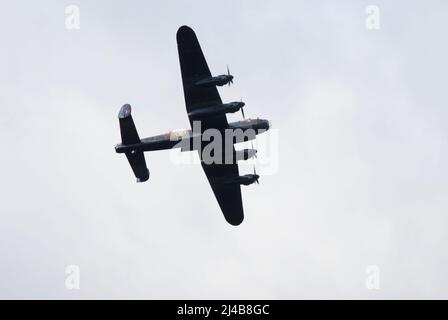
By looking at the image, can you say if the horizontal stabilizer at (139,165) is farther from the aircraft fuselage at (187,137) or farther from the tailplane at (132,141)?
the aircraft fuselage at (187,137)

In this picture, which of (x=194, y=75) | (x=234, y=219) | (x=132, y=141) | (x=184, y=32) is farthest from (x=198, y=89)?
(x=234, y=219)

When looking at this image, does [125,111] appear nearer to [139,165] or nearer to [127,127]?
[127,127]

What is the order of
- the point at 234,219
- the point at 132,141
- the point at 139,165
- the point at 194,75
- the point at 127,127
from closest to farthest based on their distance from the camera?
the point at 194,75, the point at 127,127, the point at 132,141, the point at 139,165, the point at 234,219

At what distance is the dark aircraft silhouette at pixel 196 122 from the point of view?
153 feet

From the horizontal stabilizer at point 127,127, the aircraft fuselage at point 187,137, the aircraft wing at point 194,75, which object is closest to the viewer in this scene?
the aircraft wing at point 194,75

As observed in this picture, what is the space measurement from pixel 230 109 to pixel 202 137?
3.18 m

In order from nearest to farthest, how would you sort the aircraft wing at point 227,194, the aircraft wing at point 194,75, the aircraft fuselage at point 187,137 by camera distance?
the aircraft wing at point 194,75, the aircraft fuselage at point 187,137, the aircraft wing at point 227,194

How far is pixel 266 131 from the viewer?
4806cm

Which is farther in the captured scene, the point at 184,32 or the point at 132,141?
the point at 132,141

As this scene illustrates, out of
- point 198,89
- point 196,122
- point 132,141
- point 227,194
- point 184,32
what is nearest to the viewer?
point 184,32

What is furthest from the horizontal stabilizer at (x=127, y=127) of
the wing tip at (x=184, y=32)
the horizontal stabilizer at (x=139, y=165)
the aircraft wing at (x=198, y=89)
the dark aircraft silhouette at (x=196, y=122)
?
the wing tip at (x=184, y=32)

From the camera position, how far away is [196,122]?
4819cm
